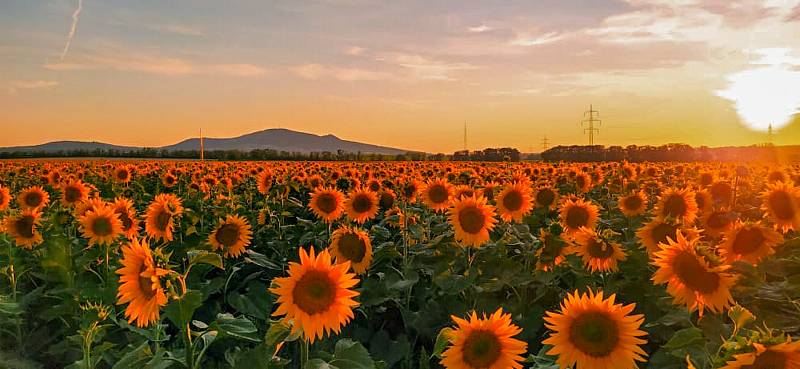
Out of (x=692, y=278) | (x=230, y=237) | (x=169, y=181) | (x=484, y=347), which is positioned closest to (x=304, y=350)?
(x=484, y=347)

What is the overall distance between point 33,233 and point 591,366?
672 cm

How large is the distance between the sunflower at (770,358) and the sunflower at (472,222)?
397 cm

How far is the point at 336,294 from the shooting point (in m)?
2.99

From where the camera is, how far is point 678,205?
6930mm

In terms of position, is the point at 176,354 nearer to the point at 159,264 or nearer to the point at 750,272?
the point at 159,264

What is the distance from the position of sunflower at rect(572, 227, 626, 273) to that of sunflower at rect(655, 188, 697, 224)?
252 cm

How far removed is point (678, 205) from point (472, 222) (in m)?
2.80

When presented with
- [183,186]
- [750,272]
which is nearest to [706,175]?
[750,272]

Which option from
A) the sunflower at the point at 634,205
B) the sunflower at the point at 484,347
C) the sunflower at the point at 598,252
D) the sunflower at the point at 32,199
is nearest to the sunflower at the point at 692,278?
the sunflower at the point at 484,347

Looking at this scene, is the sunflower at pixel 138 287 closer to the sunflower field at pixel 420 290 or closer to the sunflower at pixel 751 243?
the sunflower field at pixel 420 290

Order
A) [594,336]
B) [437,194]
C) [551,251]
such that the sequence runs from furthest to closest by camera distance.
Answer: [437,194] → [551,251] → [594,336]

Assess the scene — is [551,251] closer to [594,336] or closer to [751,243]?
[751,243]

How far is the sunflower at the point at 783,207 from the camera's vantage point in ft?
21.3

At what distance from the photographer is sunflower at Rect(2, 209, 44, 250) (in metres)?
6.79
